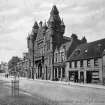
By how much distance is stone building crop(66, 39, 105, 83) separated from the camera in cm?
4326

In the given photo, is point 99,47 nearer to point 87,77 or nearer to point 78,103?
point 87,77

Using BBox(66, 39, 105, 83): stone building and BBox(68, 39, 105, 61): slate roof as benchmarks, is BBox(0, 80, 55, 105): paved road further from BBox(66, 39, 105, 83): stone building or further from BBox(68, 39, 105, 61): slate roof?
BBox(68, 39, 105, 61): slate roof

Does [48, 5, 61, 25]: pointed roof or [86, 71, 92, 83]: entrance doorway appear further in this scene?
[48, 5, 61, 25]: pointed roof

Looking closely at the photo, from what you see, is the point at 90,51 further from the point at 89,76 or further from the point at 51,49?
the point at 51,49

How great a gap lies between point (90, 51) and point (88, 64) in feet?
11.7

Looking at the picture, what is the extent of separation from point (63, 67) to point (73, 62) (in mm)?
6085

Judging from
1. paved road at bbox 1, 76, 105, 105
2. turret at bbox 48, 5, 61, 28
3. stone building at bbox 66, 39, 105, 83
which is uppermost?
turret at bbox 48, 5, 61, 28

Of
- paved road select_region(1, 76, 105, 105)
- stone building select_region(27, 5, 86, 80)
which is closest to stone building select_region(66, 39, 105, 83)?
stone building select_region(27, 5, 86, 80)

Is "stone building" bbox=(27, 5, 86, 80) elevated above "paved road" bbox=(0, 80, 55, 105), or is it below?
above

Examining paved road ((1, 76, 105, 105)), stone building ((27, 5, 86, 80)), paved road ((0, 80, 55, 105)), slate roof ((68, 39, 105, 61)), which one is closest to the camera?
paved road ((0, 80, 55, 105))

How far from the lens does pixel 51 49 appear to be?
64.6m

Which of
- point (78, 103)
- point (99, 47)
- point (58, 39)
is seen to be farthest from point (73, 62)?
point (78, 103)

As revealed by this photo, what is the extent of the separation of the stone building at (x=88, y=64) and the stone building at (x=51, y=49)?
Answer: 4.33 m

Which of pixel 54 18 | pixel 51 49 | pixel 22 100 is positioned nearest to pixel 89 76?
pixel 51 49
